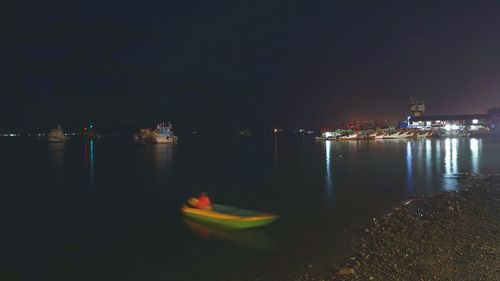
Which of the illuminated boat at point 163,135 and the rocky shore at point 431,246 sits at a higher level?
the illuminated boat at point 163,135

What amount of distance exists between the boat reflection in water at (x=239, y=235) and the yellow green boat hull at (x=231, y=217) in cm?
26

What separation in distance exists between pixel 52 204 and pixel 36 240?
1063 centimetres

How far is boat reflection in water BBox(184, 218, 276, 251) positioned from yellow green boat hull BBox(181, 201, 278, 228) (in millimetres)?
256

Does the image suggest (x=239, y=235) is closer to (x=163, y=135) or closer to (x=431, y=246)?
(x=431, y=246)

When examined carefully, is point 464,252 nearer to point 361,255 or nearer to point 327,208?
point 361,255

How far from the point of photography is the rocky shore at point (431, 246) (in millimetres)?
10211

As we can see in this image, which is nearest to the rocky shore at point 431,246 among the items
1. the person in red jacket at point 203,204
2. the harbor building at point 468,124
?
the person in red jacket at point 203,204

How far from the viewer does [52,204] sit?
27609mm

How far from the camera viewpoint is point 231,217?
1769 centimetres

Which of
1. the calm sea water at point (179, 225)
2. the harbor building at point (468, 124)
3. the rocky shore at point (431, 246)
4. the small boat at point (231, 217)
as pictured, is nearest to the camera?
the rocky shore at point (431, 246)

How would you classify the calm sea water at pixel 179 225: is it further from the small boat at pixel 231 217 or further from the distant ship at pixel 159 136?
the distant ship at pixel 159 136

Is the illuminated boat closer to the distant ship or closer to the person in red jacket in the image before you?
the distant ship

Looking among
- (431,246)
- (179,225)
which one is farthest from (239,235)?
(431,246)

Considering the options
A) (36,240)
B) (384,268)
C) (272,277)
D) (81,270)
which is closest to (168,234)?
(81,270)
